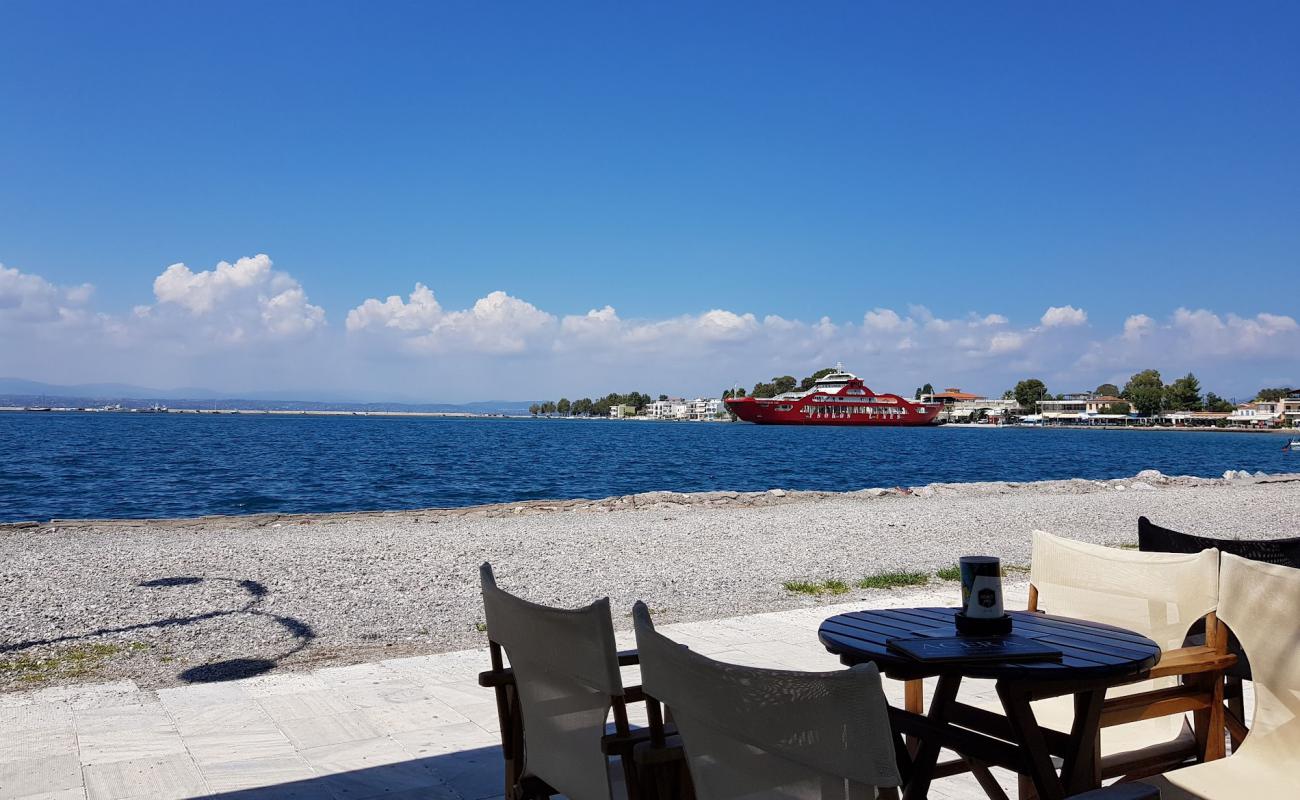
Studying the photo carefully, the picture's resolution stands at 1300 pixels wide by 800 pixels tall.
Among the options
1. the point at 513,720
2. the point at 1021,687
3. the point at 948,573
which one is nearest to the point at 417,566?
the point at 948,573

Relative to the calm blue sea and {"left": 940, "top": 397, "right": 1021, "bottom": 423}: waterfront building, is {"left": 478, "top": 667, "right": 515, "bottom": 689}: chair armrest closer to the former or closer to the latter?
the calm blue sea

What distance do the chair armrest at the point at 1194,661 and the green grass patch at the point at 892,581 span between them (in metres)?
4.52

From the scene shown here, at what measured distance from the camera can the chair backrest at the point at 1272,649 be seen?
2203 mm

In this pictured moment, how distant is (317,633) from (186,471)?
2953 centimetres

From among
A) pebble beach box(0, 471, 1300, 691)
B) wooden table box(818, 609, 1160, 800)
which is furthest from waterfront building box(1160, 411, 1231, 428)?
wooden table box(818, 609, 1160, 800)

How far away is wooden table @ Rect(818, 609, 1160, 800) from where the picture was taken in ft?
6.48

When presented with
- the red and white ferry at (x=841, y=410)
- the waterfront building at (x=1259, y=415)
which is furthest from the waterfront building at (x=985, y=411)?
the red and white ferry at (x=841, y=410)

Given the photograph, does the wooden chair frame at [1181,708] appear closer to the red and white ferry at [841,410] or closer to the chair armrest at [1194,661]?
the chair armrest at [1194,661]

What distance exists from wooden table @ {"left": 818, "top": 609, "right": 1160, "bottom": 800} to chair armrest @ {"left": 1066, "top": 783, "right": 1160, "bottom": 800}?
0.95 feet

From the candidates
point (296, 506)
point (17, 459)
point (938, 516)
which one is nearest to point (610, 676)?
point (938, 516)

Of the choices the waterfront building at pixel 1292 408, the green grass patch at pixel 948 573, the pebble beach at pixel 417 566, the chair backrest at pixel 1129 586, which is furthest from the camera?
the waterfront building at pixel 1292 408

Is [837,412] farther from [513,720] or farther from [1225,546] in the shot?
[513,720]

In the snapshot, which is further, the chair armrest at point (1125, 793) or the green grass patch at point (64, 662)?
the green grass patch at point (64, 662)

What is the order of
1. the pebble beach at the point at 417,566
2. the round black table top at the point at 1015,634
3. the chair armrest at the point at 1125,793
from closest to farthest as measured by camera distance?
the chair armrest at the point at 1125,793, the round black table top at the point at 1015,634, the pebble beach at the point at 417,566
